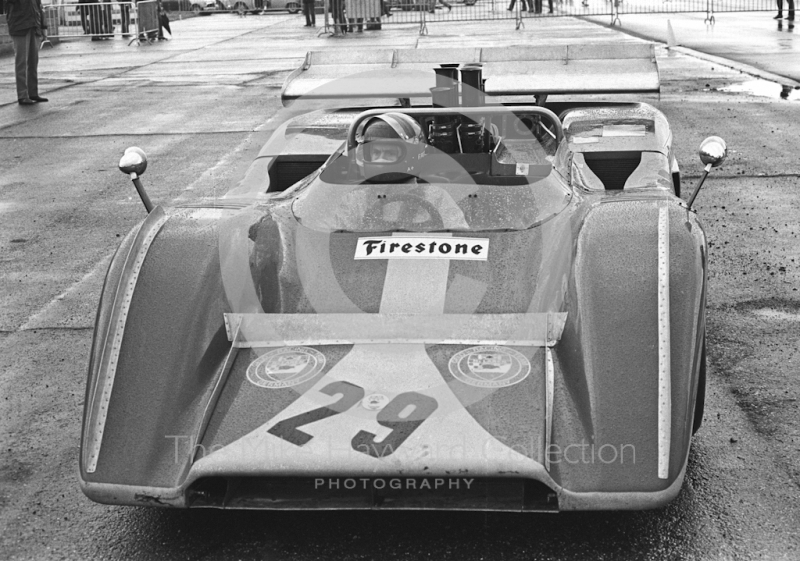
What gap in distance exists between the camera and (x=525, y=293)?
3979 mm

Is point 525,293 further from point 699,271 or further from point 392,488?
point 392,488

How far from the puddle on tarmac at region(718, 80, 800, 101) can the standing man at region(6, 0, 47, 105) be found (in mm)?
9820

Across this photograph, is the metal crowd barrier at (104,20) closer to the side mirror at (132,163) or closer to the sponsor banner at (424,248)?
the side mirror at (132,163)

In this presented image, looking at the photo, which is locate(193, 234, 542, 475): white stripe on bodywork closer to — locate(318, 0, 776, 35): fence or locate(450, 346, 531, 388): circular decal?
locate(450, 346, 531, 388): circular decal

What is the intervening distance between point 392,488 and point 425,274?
1.12 m

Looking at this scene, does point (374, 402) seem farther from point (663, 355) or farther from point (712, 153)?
point (712, 153)

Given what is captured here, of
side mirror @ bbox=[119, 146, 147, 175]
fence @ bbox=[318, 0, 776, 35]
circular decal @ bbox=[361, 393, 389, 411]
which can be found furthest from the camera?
fence @ bbox=[318, 0, 776, 35]

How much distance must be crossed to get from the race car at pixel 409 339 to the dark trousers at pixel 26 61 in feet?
35.7

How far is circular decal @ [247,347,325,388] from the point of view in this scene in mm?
3627

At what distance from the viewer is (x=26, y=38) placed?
14.4m

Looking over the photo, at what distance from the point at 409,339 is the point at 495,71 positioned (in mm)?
4418

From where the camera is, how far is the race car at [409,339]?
10.5 feet

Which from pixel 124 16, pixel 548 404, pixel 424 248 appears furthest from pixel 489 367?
pixel 124 16

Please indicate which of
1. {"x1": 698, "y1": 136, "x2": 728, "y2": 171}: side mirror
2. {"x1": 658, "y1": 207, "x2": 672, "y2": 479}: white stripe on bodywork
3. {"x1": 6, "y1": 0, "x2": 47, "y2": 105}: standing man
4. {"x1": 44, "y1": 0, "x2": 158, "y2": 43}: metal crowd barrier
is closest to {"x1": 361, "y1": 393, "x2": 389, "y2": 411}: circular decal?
{"x1": 658, "y1": 207, "x2": 672, "y2": 479}: white stripe on bodywork
